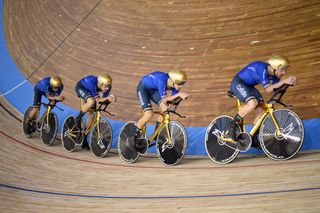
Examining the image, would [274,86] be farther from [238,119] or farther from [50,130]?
[50,130]

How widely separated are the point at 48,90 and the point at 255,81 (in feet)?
9.76

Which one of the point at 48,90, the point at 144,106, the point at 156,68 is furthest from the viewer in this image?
the point at 156,68

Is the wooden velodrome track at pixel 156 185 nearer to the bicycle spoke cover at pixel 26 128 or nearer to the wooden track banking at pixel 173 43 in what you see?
the bicycle spoke cover at pixel 26 128

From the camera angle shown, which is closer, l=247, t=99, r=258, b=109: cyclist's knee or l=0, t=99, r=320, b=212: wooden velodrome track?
l=0, t=99, r=320, b=212: wooden velodrome track

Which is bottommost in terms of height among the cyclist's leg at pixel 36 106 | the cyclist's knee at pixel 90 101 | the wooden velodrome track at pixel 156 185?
the wooden velodrome track at pixel 156 185

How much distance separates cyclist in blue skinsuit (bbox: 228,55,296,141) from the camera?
420 centimetres

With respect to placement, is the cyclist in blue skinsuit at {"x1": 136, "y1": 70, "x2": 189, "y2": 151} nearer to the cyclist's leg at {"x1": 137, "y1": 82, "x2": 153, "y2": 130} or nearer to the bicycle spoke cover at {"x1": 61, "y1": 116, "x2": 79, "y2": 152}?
the cyclist's leg at {"x1": 137, "y1": 82, "x2": 153, "y2": 130}

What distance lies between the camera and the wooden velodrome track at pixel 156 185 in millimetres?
3373

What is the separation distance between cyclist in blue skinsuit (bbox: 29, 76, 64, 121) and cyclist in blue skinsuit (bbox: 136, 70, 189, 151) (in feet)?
5.10

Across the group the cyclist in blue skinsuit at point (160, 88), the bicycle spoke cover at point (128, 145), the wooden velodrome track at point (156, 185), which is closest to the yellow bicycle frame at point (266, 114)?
the wooden velodrome track at point (156, 185)

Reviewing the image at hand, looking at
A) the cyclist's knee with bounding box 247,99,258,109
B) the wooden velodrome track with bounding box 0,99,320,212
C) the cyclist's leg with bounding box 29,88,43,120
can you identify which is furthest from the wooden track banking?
the wooden velodrome track with bounding box 0,99,320,212

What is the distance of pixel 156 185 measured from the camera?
4164 mm

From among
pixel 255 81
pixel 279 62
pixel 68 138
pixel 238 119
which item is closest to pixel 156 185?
pixel 238 119

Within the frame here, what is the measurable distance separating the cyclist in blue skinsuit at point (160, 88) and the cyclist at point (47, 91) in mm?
1555
